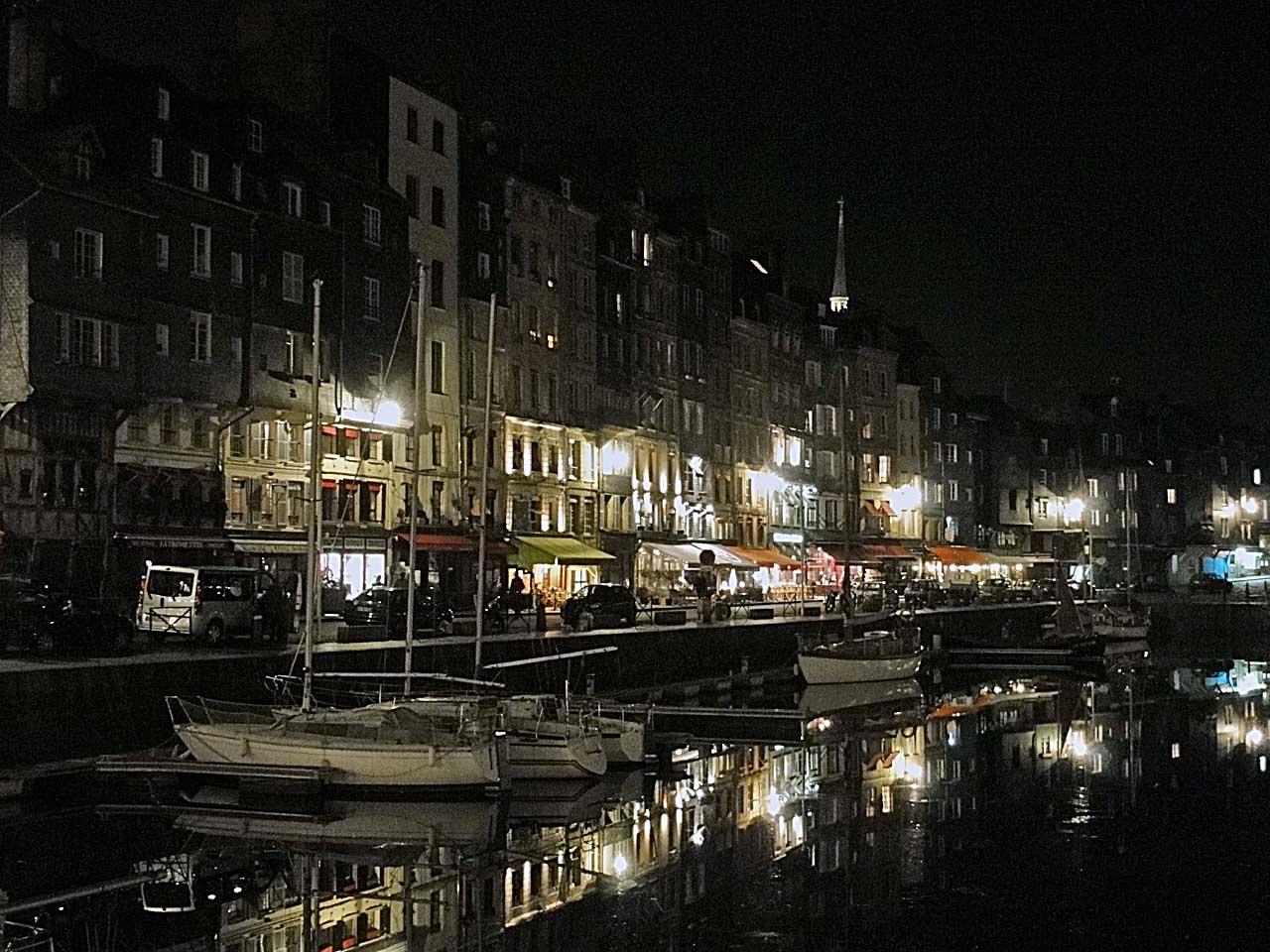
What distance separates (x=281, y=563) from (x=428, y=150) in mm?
20250

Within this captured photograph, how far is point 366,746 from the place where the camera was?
122ft

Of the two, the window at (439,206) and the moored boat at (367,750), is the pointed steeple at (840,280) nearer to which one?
the window at (439,206)

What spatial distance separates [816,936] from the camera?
26.2m

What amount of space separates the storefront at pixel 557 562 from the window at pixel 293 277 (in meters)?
16.0

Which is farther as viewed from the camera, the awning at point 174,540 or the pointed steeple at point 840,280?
the pointed steeple at point 840,280

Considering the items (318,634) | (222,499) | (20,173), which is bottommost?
(318,634)

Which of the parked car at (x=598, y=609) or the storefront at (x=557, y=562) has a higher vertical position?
the storefront at (x=557, y=562)

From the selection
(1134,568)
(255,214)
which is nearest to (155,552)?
(255,214)

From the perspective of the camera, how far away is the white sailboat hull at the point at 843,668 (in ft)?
218

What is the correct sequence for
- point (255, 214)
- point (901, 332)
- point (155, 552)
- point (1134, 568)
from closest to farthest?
point (155, 552), point (255, 214), point (901, 332), point (1134, 568)

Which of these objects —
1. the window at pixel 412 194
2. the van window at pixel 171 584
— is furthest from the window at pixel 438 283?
the van window at pixel 171 584

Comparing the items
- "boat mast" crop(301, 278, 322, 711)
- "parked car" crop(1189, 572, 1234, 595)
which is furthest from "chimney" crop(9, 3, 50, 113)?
"parked car" crop(1189, 572, 1234, 595)

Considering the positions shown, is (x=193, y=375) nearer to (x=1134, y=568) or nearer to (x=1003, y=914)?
(x=1003, y=914)

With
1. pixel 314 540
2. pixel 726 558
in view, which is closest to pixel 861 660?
pixel 726 558
